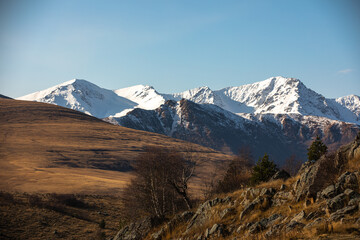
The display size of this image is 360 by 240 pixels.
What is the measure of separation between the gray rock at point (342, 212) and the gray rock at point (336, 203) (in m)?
0.73

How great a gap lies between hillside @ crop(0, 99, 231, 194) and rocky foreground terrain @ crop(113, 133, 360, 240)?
38.3 ft

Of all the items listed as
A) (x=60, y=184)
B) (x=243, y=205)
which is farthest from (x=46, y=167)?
(x=243, y=205)

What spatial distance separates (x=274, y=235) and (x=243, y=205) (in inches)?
249

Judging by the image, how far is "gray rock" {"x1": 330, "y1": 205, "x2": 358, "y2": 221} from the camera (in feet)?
40.6

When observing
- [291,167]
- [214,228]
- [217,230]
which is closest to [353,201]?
[217,230]

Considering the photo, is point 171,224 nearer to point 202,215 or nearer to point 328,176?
point 202,215

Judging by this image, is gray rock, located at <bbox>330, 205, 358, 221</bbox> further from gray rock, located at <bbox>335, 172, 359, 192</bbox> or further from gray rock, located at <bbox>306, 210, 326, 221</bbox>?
gray rock, located at <bbox>335, 172, 359, 192</bbox>

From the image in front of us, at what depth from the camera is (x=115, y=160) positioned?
131750mm

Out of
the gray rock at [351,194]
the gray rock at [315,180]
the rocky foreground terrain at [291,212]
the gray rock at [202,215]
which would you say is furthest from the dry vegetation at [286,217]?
the gray rock at [351,194]

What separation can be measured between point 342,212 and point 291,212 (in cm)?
310

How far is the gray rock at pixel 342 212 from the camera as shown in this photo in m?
12.4

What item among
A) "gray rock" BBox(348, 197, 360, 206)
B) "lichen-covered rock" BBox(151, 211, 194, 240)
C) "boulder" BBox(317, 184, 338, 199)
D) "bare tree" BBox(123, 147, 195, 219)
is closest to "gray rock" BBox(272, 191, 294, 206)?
"boulder" BBox(317, 184, 338, 199)

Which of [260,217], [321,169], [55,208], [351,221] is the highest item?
[321,169]

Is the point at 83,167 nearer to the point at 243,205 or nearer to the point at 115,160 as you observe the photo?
the point at 115,160
